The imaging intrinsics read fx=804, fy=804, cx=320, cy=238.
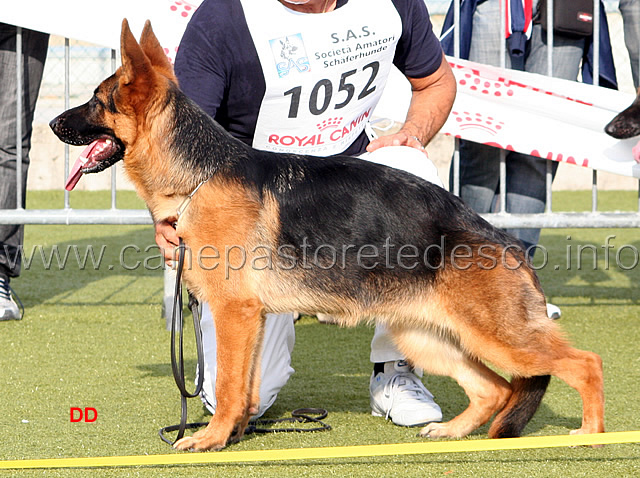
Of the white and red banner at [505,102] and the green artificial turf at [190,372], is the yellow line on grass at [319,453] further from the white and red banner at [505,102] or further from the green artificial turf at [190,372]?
the white and red banner at [505,102]

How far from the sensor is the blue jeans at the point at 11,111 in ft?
15.4

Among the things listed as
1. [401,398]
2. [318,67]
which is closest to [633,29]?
[318,67]

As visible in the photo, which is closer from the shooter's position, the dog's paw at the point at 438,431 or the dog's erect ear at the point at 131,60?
the dog's erect ear at the point at 131,60

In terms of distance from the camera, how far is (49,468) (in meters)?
2.49

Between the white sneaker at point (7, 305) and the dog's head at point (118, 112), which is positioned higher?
the dog's head at point (118, 112)

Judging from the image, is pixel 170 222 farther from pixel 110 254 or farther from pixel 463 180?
pixel 110 254

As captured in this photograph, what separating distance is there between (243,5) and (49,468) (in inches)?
76.4

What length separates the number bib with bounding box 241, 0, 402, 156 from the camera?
3.33 metres

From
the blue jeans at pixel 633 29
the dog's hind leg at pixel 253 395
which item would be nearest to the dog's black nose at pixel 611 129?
the blue jeans at pixel 633 29

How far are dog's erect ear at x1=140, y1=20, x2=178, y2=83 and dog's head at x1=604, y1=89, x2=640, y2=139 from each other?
2.63 metres

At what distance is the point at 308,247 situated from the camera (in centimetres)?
279

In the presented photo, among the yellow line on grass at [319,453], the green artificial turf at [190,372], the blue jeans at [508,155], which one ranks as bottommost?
the green artificial turf at [190,372]

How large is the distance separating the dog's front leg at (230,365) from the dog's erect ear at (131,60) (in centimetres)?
80

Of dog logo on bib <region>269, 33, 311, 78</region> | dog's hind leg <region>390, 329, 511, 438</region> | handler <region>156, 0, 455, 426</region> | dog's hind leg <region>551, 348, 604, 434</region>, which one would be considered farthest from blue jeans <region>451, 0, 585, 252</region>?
dog's hind leg <region>551, 348, 604, 434</region>
